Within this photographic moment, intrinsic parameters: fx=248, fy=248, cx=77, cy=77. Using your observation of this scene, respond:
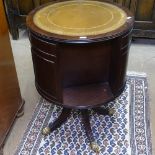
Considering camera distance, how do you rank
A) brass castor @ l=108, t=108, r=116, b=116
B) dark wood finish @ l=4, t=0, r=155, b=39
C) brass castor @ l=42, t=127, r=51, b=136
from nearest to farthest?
brass castor @ l=42, t=127, r=51, b=136
brass castor @ l=108, t=108, r=116, b=116
dark wood finish @ l=4, t=0, r=155, b=39

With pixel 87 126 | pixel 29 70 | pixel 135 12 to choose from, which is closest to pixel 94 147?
pixel 87 126

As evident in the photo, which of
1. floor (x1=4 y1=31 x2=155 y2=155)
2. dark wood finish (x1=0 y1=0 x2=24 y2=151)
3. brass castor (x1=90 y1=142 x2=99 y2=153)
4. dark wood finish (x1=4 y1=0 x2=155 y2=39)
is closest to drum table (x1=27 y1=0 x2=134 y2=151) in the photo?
brass castor (x1=90 y1=142 x2=99 y2=153)

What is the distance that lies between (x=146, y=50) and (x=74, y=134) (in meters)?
1.38

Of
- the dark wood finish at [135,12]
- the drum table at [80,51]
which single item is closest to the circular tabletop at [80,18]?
the drum table at [80,51]

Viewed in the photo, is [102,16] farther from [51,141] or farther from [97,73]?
[51,141]

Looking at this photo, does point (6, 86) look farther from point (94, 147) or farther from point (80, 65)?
point (94, 147)

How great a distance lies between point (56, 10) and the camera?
1.46m

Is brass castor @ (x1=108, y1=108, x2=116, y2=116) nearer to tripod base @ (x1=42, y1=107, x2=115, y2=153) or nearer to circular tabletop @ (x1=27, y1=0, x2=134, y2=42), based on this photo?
tripod base @ (x1=42, y1=107, x2=115, y2=153)

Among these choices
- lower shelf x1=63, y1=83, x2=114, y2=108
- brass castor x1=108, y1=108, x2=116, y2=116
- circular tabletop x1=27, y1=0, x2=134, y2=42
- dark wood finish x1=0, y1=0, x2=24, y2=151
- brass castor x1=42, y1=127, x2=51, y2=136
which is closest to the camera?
circular tabletop x1=27, y1=0, x2=134, y2=42

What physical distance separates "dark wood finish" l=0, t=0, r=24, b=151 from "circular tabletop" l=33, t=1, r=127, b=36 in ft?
0.84

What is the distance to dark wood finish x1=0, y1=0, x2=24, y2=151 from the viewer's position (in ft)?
4.88

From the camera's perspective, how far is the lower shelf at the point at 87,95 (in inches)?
53.1

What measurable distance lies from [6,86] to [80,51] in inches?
23.5

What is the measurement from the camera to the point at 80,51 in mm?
1232
